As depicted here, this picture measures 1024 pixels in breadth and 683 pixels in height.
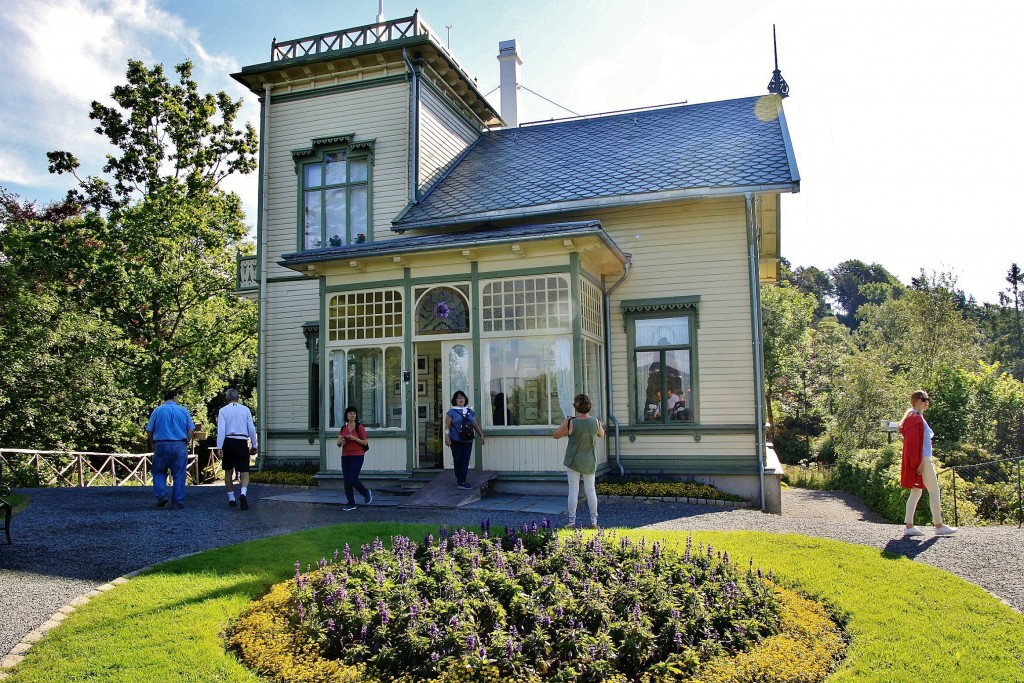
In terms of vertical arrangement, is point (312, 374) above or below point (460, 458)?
above

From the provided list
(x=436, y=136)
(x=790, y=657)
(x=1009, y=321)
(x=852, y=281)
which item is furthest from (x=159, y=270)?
(x=852, y=281)

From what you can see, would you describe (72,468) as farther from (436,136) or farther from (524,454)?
(524,454)

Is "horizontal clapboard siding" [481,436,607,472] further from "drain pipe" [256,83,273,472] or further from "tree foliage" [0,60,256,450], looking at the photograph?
"tree foliage" [0,60,256,450]

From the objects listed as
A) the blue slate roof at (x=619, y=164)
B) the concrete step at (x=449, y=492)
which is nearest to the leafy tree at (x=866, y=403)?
the blue slate roof at (x=619, y=164)

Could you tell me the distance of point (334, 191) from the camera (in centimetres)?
1617

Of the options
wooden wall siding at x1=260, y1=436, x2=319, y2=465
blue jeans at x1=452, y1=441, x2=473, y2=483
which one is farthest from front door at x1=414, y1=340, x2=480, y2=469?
wooden wall siding at x1=260, y1=436, x2=319, y2=465

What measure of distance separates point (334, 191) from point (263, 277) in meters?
2.58

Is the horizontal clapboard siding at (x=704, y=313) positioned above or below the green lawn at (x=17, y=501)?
above

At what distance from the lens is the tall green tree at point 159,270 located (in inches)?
927

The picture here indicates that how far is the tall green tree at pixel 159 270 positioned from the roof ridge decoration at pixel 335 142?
9777 mm

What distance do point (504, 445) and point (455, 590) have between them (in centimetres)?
668

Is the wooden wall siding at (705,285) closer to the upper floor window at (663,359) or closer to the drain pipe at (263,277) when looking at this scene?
the upper floor window at (663,359)

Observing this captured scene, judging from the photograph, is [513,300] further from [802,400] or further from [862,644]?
[802,400]

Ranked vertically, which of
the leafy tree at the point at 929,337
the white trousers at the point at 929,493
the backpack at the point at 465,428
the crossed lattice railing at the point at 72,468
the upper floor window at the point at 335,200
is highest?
the upper floor window at the point at 335,200
